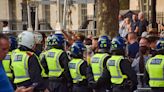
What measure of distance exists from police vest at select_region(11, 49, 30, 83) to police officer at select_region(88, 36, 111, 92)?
1.40m

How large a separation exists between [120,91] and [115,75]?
308 mm

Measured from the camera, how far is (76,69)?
10.4 metres

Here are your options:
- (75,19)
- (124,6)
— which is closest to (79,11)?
(75,19)

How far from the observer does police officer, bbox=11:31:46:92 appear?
9.11 m

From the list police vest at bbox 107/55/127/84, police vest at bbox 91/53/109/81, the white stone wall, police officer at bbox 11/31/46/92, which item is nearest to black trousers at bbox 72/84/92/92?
police vest at bbox 91/53/109/81

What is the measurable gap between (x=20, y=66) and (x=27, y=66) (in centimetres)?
16

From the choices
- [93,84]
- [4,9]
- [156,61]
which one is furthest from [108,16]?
[4,9]

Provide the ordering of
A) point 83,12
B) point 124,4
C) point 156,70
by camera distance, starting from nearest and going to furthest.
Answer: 1. point 156,70
2. point 124,4
3. point 83,12

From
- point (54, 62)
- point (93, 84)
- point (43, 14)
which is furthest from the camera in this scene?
point (43, 14)

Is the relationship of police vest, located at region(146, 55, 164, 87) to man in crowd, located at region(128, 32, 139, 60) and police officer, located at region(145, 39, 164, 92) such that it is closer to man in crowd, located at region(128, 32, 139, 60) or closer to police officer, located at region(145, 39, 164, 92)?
police officer, located at region(145, 39, 164, 92)

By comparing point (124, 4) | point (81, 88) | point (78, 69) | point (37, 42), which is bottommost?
point (81, 88)

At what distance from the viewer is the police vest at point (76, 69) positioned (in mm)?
10422

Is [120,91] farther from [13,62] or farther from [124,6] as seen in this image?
[124,6]

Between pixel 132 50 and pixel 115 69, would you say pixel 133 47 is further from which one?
pixel 115 69
